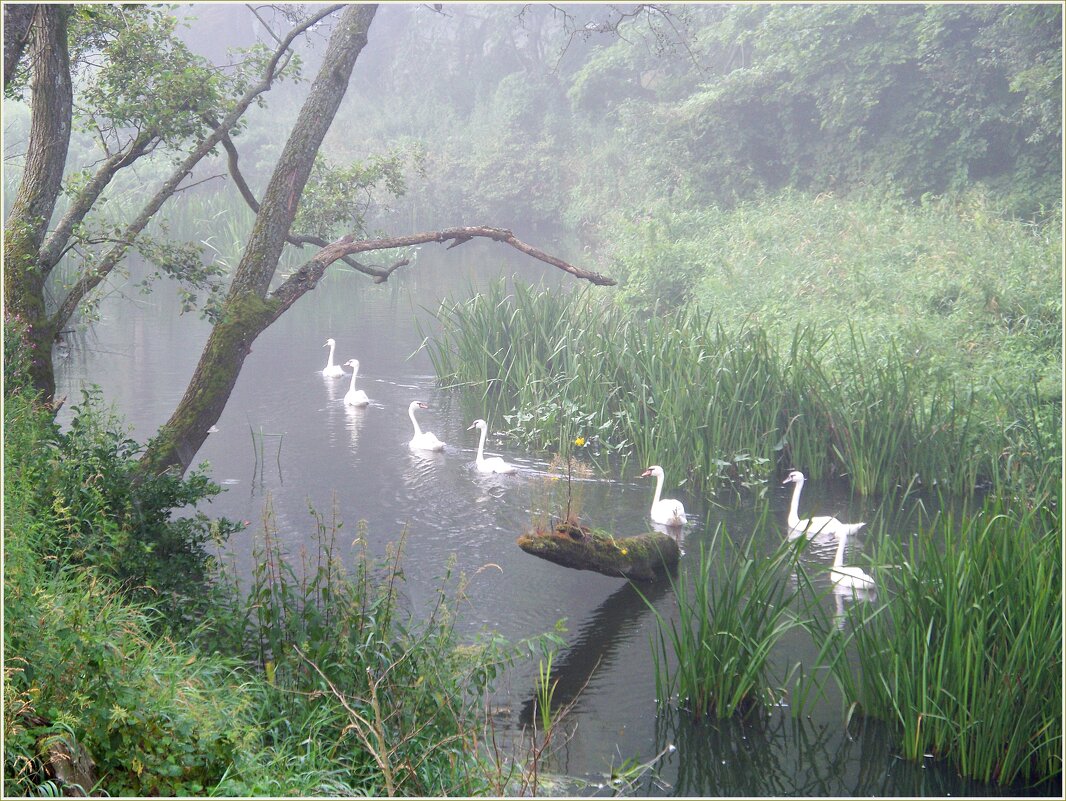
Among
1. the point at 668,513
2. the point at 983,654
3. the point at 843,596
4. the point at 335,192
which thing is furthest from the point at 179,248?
the point at 983,654

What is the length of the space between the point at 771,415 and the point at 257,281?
3.94m

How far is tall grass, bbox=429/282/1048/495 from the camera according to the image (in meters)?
7.28

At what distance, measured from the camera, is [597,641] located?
535 centimetres

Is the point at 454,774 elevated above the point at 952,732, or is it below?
below

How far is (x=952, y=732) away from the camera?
149 inches

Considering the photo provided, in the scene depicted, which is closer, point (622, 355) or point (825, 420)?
point (825, 420)

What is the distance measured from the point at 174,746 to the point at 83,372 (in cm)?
904

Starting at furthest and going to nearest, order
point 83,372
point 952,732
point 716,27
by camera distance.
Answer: point 716,27 < point 83,372 < point 952,732

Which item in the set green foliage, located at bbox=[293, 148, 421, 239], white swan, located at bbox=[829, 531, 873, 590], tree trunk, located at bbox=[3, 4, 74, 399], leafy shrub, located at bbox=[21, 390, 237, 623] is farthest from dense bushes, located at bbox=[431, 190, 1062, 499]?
tree trunk, located at bbox=[3, 4, 74, 399]

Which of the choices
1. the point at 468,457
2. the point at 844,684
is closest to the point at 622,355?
the point at 468,457

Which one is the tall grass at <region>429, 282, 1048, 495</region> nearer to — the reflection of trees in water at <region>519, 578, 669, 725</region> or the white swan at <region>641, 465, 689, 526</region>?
the white swan at <region>641, 465, 689, 526</region>

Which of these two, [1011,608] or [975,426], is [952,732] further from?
[975,426]

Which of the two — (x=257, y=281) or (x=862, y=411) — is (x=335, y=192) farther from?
(x=862, y=411)

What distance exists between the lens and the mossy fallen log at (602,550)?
5.44m
